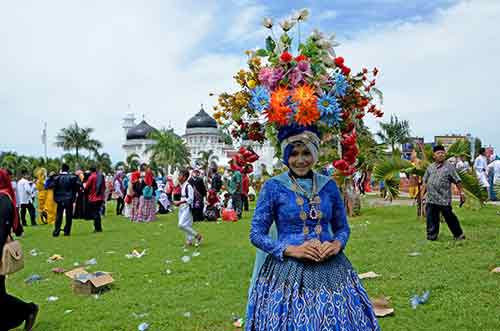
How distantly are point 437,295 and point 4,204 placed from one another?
180 inches

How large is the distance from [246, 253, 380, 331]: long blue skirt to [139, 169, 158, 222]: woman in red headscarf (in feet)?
41.1

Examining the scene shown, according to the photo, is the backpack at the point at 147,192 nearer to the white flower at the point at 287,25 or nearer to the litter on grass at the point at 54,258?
the litter on grass at the point at 54,258

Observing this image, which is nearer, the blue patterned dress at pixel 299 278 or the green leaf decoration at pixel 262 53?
the blue patterned dress at pixel 299 278

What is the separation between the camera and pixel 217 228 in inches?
522

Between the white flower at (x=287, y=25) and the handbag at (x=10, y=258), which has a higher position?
the white flower at (x=287, y=25)

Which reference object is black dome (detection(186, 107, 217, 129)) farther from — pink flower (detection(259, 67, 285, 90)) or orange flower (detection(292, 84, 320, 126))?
orange flower (detection(292, 84, 320, 126))

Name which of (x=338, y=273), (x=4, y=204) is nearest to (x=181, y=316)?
(x=4, y=204)

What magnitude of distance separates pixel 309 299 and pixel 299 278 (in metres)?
0.14

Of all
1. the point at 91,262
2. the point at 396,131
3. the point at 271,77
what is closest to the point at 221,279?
the point at 91,262

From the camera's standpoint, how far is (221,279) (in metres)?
6.85

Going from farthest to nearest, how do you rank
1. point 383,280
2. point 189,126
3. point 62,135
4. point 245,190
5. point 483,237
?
point 189,126 < point 62,135 < point 245,190 < point 483,237 < point 383,280

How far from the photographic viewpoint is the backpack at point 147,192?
15473 millimetres

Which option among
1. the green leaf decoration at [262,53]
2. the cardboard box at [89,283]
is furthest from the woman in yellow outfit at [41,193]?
the green leaf decoration at [262,53]

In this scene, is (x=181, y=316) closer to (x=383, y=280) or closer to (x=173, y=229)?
(x=383, y=280)
